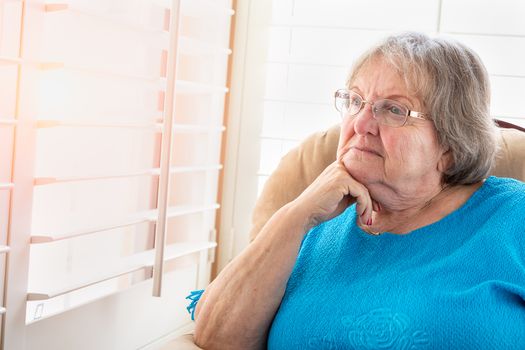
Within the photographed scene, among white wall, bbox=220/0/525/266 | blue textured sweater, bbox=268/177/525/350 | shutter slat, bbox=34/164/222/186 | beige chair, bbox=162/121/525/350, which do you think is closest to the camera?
blue textured sweater, bbox=268/177/525/350

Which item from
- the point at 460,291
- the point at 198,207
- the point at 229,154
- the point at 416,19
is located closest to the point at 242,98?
the point at 229,154

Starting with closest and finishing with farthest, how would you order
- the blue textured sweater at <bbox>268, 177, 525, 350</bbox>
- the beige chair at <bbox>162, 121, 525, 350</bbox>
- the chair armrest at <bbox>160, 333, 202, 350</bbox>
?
1. the blue textured sweater at <bbox>268, 177, 525, 350</bbox>
2. the chair armrest at <bbox>160, 333, 202, 350</bbox>
3. the beige chair at <bbox>162, 121, 525, 350</bbox>

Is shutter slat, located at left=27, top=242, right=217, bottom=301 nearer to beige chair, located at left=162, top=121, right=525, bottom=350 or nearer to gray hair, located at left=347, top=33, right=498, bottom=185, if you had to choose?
beige chair, located at left=162, top=121, right=525, bottom=350

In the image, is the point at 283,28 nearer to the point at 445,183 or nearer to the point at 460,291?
the point at 445,183

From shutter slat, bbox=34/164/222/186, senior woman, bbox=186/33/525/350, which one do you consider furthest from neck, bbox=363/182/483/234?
shutter slat, bbox=34/164/222/186

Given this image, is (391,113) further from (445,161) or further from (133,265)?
(133,265)

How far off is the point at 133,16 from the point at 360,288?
1.28 metres

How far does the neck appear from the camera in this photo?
176 cm

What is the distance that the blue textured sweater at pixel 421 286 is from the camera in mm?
1518

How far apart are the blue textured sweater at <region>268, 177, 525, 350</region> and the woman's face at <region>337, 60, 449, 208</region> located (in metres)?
0.10

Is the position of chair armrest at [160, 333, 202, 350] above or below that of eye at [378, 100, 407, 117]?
below

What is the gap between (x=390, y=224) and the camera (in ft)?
5.92

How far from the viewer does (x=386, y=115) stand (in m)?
1.71

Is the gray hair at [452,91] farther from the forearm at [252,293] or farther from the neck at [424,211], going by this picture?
the forearm at [252,293]
